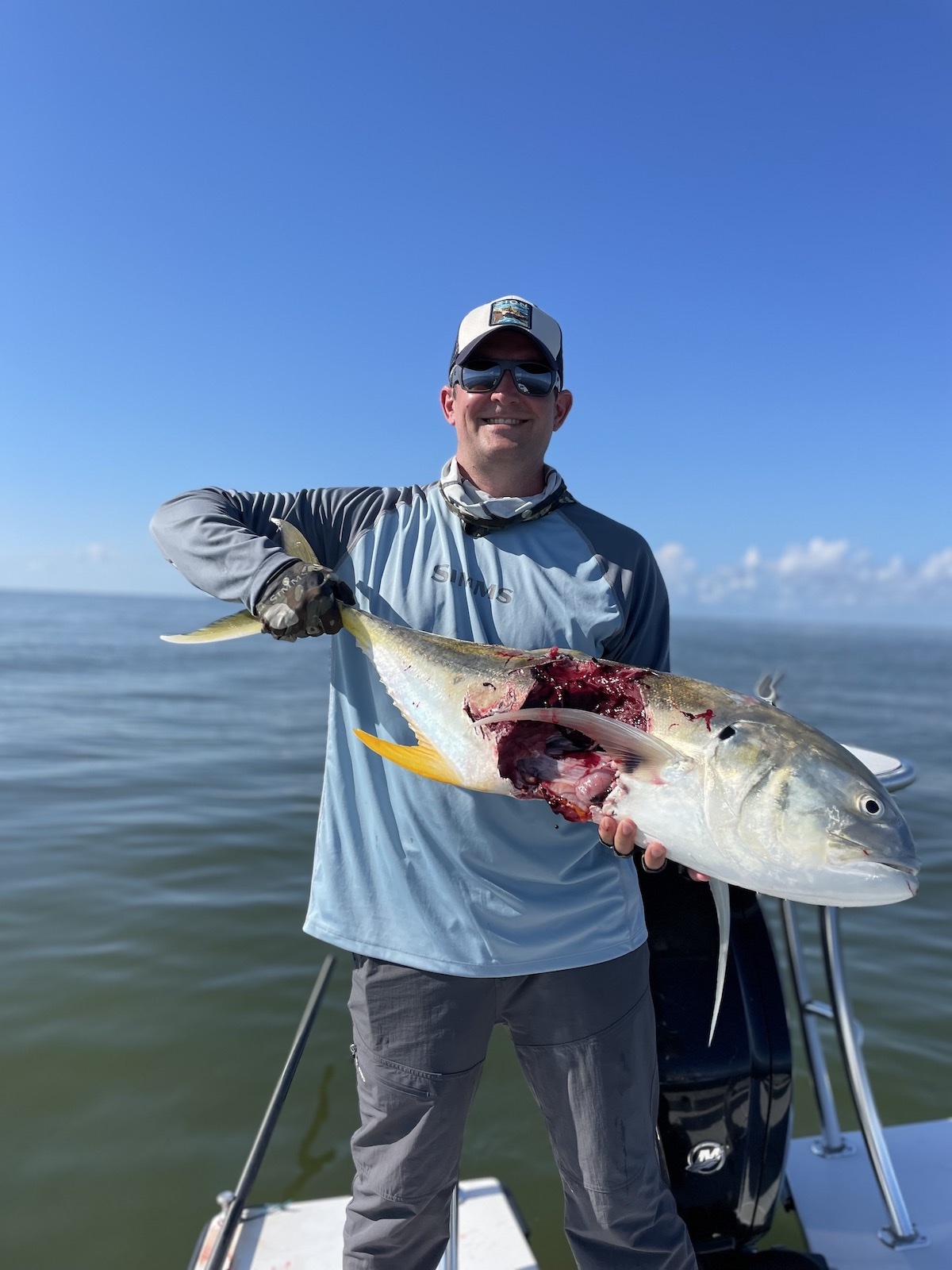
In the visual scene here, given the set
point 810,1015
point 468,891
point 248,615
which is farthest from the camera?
point 810,1015

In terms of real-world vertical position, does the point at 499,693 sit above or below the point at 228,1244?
above

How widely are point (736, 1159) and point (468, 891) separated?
134 cm

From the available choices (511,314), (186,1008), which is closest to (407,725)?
(511,314)

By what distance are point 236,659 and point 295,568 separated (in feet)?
78.1

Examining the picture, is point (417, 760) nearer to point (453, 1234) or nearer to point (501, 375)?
point (501, 375)

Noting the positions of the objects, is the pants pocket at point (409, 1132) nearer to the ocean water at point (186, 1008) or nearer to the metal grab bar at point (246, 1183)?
the metal grab bar at point (246, 1183)

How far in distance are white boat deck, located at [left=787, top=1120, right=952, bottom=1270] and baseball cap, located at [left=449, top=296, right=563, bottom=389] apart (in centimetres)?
316

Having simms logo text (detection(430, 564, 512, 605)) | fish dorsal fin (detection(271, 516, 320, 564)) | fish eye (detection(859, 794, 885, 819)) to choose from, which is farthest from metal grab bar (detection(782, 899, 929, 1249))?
fish dorsal fin (detection(271, 516, 320, 564))

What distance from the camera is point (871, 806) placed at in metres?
1.63

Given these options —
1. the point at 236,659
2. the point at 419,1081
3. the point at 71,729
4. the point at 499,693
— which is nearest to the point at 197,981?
the point at 419,1081

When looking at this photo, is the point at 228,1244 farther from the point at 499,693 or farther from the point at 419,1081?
the point at 499,693

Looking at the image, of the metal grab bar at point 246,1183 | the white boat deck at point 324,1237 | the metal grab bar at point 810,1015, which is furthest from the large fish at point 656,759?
the white boat deck at point 324,1237

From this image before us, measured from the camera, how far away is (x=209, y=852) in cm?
650

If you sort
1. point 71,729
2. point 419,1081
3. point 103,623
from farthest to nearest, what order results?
point 103,623
point 71,729
point 419,1081
